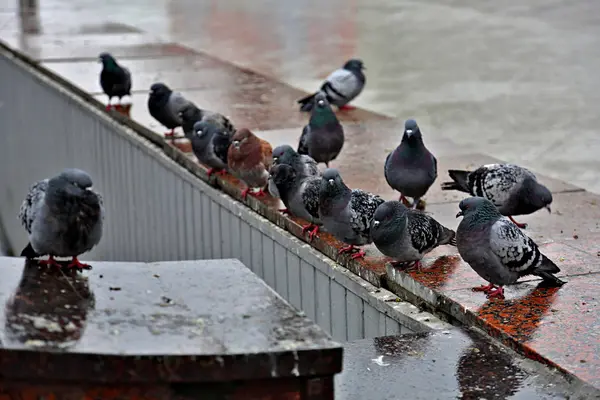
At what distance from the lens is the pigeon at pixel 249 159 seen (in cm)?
608

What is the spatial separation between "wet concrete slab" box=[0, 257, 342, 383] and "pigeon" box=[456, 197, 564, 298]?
1.36 metres

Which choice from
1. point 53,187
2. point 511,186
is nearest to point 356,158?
point 511,186

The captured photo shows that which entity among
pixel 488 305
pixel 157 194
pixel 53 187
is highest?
pixel 53 187

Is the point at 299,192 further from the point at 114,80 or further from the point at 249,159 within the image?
the point at 114,80

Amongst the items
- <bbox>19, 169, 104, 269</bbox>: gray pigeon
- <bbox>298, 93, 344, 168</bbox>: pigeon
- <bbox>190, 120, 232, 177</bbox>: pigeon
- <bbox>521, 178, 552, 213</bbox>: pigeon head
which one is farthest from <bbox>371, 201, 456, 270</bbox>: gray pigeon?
<bbox>190, 120, 232, 177</bbox>: pigeon

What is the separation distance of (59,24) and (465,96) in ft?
23.9

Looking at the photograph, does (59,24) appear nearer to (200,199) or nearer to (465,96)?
(465,96)

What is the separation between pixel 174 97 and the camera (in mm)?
7562

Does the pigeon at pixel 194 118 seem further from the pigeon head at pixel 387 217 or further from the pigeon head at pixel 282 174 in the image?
the pigeon head at pixel 387 217

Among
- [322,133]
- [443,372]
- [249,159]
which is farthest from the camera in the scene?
[322,133]

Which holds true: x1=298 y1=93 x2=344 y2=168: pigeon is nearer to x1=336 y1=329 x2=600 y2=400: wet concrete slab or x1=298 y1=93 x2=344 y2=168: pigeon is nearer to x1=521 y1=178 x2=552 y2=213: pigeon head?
x1=521 y1=178 x2=552 y2=213: pigeon head

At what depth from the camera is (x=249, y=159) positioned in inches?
240

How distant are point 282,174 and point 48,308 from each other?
266cm

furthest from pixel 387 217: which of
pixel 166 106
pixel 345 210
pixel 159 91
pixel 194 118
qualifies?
pixel 159 91
